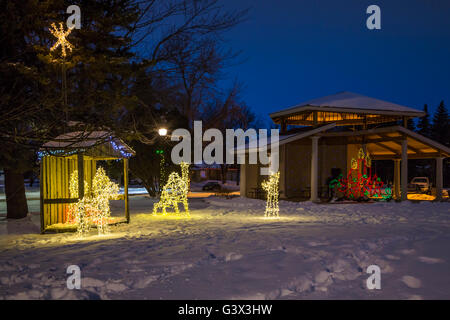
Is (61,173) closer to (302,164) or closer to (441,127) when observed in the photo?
(302,164)

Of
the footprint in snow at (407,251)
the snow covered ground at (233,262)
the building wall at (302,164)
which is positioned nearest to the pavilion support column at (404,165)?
the building wall at (302,164)

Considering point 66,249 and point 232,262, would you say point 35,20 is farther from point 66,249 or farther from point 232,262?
point 232,262

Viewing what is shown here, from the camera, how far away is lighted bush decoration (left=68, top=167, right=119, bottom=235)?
9.52m

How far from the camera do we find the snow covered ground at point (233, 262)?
491cm

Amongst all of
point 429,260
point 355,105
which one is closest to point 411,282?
point 429,260

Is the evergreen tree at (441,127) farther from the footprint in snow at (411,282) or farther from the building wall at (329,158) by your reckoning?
the footprint in snow at (411,282)

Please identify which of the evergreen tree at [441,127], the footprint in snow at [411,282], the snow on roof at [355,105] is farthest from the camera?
the evergreen tree at [441,127]

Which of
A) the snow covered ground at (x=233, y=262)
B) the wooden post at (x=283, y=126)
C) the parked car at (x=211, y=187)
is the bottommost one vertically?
the parked car at (x=211, y=187)

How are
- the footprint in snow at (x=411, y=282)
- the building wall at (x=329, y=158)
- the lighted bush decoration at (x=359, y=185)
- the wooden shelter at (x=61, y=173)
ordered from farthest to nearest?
the building wall at (x=329, y=158) < the lighted bush decoration at (x=359, y=185) < the wooden shelter at (x=61, y=173) < the footprint in snow at (x=411, y=282)

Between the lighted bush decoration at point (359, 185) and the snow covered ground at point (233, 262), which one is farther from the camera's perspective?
the lighted bush decoration at point (359, 185)

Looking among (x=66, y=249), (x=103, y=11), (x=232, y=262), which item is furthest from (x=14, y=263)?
(x=103, y=11)

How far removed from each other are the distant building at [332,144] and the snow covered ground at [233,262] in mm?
9253

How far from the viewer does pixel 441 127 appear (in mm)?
51219
